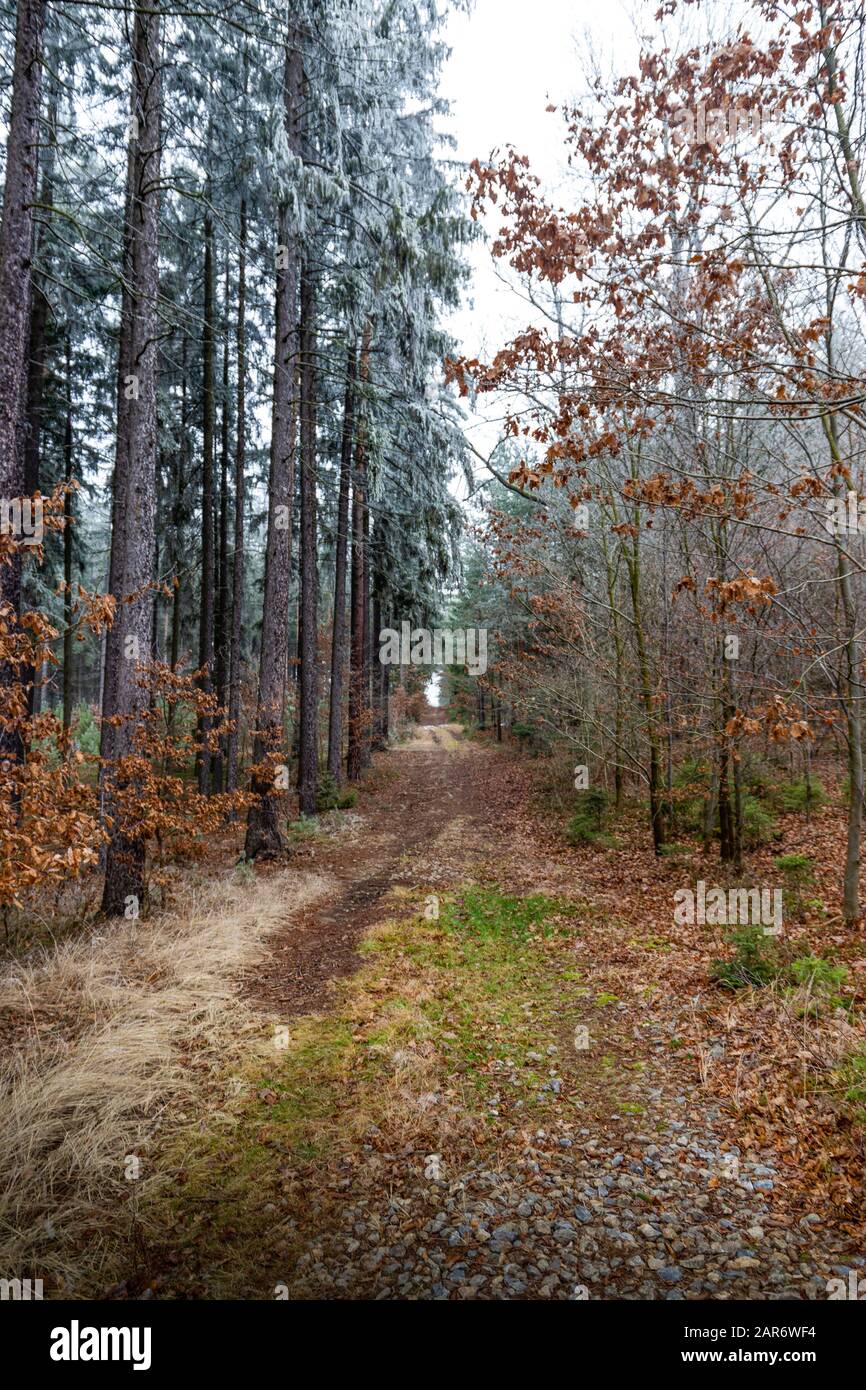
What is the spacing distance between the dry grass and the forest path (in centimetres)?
36

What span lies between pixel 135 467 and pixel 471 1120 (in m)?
7.03

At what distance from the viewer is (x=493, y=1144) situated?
3.84 meters

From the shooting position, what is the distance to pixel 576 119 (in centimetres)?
495

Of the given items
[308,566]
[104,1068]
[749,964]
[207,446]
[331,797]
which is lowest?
[104,1068]

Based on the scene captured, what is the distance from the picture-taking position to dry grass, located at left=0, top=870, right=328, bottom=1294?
3057 millimetres

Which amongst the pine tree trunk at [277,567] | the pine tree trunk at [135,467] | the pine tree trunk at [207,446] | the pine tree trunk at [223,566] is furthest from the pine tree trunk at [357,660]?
the pine tree trunk at [135,467]

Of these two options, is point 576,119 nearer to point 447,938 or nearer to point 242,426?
point 447,938

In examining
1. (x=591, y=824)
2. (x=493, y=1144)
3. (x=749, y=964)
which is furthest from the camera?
(x=591, y=824)

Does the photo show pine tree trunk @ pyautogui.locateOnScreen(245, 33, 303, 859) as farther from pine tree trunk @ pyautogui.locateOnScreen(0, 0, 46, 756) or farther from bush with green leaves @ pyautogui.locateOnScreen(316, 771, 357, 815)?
pine tree trunk @ pyautogui.locateOnScreen(0, 0, 46, 756)

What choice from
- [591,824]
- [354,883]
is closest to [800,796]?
[591,824]

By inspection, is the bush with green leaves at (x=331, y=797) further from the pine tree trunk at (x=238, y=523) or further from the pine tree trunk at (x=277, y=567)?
the pine tree trunk at (x=277, y=567)

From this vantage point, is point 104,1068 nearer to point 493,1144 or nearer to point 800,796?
point 493,1144
